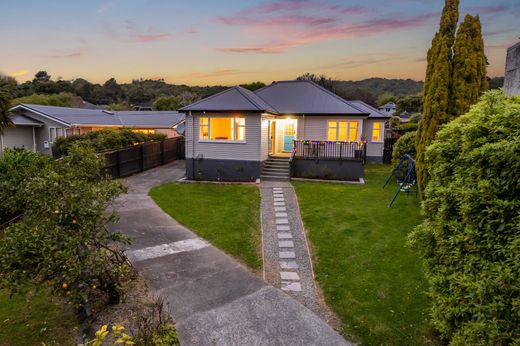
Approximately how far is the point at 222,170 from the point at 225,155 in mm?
821

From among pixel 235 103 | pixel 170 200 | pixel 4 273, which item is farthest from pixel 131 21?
pixel 4 273

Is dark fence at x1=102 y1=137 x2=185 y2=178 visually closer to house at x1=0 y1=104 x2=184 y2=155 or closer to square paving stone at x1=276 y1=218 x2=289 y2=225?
house at x1=0 y1=104 x2=184 y2=155

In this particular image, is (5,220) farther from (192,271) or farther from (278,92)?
(278,92)

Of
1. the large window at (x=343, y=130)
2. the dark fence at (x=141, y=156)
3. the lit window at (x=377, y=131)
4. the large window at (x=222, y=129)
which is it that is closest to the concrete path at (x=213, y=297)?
the dark fence at (x=141, y=156)

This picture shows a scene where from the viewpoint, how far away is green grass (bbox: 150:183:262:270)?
25.1 feet

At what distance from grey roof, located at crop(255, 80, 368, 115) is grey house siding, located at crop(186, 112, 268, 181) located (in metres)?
3.29

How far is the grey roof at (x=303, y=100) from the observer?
17844 mm

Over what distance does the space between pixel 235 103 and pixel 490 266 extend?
44.5 ft

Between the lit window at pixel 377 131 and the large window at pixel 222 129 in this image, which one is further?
the lit window at pixel 377 131

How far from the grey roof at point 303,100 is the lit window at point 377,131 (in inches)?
151

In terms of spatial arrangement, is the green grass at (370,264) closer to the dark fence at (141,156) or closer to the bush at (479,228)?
the bush at (479,228)

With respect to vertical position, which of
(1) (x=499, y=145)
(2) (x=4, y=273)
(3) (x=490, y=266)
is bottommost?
(2) (x=4, y=273)

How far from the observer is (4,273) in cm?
393

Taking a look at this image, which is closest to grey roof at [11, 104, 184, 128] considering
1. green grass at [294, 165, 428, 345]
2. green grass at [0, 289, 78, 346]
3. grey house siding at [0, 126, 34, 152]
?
grey house siding at [0, 126, 34, 152]
